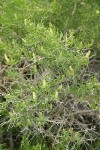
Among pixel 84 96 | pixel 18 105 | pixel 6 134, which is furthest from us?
pixel 6 134

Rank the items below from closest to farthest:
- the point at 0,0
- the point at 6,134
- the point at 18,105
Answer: the point at 18,105
the point at 6,134
the point at 0,0

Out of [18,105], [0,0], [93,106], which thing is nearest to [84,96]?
[93,106]

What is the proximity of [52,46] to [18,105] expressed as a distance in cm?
60

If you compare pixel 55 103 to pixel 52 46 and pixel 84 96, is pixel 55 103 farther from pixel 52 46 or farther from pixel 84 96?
pixel 52 46

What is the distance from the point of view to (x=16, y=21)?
153 inches

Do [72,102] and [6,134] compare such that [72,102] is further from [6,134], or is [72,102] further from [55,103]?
[6,134]

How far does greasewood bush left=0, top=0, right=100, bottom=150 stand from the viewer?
→ 3.26 metres

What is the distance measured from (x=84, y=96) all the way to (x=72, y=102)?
0.56ft

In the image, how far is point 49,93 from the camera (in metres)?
3.25

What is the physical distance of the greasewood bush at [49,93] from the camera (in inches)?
128

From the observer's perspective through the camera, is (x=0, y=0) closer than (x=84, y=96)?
No

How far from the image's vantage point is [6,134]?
12.6ft

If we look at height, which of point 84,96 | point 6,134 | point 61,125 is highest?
point 84,96

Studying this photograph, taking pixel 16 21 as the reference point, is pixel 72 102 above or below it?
below
